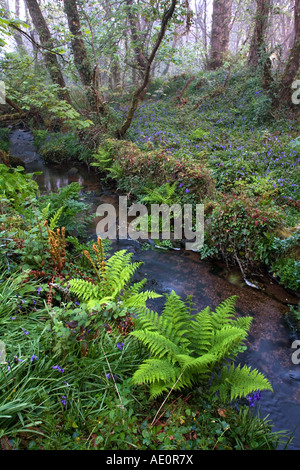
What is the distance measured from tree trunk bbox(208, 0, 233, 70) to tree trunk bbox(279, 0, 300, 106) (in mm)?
5650

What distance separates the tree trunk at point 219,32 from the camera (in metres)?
12.9

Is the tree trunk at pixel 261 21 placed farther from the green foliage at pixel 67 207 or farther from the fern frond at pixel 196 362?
the fern frond at pixel 196 362

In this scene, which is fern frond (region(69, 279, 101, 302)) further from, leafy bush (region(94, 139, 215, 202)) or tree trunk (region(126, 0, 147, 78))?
tree trunk (region(126, 0, 147, 78))

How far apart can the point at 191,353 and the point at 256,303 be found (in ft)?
6.64

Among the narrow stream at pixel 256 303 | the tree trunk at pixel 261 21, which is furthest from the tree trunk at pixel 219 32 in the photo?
the narrow stream at pixel 256 303

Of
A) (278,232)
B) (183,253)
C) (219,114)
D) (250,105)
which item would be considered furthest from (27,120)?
(278,232)

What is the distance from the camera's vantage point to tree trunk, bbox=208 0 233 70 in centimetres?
1291

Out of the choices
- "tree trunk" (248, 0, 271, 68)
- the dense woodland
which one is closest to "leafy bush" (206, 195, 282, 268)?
the dense woodland

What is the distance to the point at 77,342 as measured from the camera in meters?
2.49

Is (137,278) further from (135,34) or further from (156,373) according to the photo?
(135,34)

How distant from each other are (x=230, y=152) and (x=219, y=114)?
14.2 feet

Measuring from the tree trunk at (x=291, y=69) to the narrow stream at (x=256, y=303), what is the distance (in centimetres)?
716

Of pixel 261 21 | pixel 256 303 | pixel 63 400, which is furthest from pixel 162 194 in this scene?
pixel 261 21
